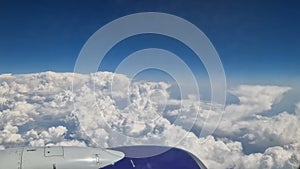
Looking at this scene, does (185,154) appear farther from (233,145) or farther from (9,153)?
(233,145)

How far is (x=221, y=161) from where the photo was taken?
260 ft

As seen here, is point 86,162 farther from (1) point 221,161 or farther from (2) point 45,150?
(1) point 221,161

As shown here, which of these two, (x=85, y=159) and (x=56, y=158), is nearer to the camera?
(x=56, y=158)

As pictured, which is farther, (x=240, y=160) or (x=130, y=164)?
(x=240, y=160)

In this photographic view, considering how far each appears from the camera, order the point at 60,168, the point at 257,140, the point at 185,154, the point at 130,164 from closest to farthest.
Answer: the point at 60,168, the point at 130,164, the point at 185,154, the point at 257,140

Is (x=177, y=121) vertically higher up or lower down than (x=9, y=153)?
higher up

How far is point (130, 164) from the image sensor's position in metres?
→ 8.91

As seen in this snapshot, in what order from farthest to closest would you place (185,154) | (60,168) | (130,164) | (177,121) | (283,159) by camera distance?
1. (283,159)
2. (177,121)
3. (185,154)
4. (130,164)
5. (60,168)

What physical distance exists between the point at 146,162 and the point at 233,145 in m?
83.2

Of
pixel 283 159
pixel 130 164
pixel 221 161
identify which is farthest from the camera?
pixel 283 159

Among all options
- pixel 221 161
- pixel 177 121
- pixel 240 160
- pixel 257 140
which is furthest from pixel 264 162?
pixel 177 121

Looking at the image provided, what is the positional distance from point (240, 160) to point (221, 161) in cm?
552

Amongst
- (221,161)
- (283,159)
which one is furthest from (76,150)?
(283,159)

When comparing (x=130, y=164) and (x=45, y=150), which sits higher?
(x=45, y=150)
